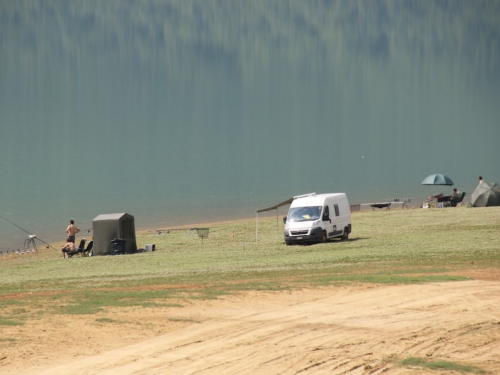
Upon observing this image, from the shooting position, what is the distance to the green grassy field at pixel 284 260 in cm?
2116

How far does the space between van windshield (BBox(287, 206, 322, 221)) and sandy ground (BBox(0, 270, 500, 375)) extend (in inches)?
658

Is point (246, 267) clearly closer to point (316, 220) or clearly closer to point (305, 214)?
point (316, 220)

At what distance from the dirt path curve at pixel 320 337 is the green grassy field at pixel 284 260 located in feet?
8.69

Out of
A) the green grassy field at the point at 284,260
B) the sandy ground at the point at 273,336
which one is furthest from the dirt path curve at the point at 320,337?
the green grassy field at the point at 284,260

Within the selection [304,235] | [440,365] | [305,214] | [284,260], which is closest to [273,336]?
[440,365]

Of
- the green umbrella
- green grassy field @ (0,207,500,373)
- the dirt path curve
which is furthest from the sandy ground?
the green umbrella

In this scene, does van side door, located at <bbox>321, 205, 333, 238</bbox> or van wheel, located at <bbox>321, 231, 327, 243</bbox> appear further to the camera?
van side door, located at <bbox>321, 205, 333, 238</bbox>

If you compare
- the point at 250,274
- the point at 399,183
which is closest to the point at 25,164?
the point at 399,183

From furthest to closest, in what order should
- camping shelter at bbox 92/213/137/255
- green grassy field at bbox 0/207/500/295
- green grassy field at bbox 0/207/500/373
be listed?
camping shelter at bbox 92/213/137/255
green grassy field at bbox 0/207/500/295
green grassy field at bbox 0/207/500/373

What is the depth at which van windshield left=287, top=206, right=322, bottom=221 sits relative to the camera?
3381cm

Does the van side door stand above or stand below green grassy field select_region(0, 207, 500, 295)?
above

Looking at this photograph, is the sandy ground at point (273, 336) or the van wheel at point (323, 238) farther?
the van wheel at point (323, 238)

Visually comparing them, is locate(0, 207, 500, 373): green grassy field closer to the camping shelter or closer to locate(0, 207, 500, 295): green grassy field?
locate(0, 207, 500, 295): green grassy field

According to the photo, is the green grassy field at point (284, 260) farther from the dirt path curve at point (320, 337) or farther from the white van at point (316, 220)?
the dirt path curve at point (320, 337)
